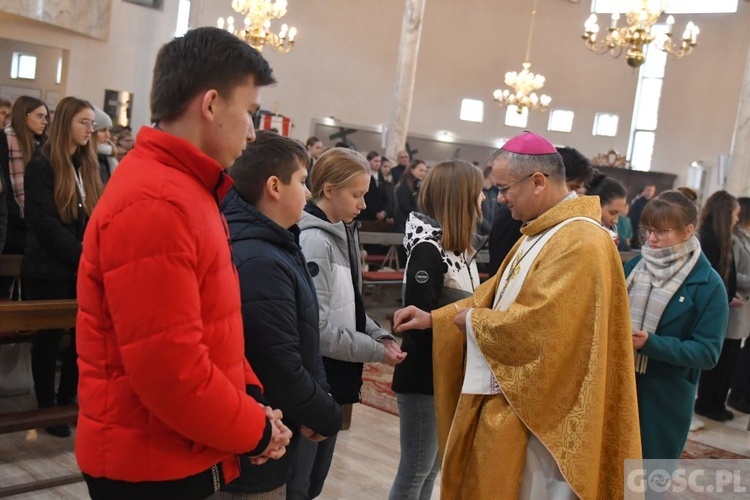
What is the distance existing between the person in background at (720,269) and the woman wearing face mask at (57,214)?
4108mm

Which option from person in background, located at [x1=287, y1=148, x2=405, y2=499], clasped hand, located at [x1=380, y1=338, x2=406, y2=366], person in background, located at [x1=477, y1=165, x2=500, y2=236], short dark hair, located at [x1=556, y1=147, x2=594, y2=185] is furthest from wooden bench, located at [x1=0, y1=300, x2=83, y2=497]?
person in background, located at [x1=477, y1=165, x2=500, y2=236]

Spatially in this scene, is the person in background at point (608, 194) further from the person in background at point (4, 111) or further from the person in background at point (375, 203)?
the person in background at point (375, 203)

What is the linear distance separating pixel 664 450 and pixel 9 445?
318 cm

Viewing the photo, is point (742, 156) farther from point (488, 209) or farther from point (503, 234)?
→ point (503, 234)

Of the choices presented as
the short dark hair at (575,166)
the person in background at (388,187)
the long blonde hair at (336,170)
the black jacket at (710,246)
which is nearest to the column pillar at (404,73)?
the person in background at (388,187)

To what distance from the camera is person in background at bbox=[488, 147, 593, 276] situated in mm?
3596

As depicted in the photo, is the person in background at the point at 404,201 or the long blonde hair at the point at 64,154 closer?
the long blonde hair at the point at 64,154

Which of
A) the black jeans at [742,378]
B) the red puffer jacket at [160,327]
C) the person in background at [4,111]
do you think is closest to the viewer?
the red puffer jacket at [160,327]

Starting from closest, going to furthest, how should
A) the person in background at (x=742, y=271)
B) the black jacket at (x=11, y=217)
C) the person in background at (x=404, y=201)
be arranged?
1. the black jacket at (x=11, y=217)
2. the person in background at (x=742, y=271)
3. the person in background at (x=404, y=201)

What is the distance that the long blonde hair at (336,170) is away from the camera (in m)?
2.69

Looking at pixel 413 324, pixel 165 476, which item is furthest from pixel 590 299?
pixel 165 476

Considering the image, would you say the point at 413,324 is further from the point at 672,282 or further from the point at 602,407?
the point at 672,282

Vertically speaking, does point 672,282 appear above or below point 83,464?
above

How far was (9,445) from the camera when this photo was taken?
4117 mm
